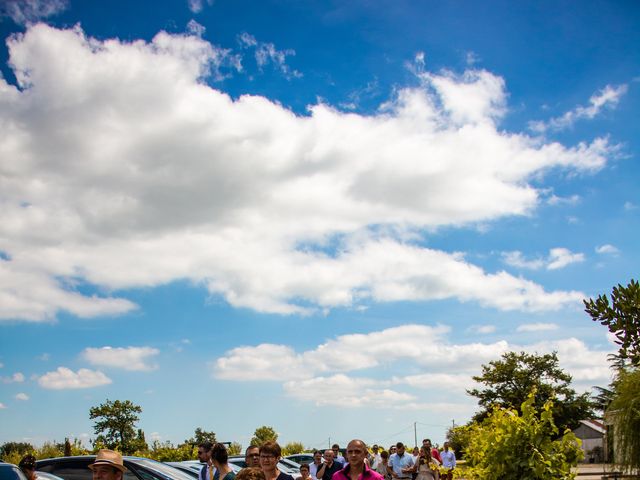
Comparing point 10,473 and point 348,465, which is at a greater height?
point 348,465

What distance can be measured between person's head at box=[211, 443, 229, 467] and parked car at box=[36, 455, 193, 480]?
14.2ft

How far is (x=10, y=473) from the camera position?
8.88 meters

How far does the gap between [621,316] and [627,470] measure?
6.19 metres

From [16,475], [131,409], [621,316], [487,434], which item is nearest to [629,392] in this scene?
[487,434]

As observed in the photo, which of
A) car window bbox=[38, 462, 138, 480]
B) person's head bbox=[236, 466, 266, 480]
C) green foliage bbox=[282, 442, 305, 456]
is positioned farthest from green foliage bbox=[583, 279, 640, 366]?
green foliage bbox=[282, 442, 305, 456]

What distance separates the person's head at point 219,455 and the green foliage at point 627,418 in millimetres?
4309

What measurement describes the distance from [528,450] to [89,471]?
7.81 metres

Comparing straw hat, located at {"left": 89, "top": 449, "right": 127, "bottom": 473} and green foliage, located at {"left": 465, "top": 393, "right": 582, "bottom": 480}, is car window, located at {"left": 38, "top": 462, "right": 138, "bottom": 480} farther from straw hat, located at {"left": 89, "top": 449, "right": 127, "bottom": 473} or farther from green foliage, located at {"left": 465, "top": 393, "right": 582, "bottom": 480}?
straw hat, located at {"left": 89, "top": 449, "right": 127, "bottom": 473}

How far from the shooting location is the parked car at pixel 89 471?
11203 millimetres

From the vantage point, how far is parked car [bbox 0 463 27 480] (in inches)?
344

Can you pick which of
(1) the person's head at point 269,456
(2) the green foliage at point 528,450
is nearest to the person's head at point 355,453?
(1) the person's head at point 269,456

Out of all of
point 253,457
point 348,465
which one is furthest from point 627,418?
point 253,457

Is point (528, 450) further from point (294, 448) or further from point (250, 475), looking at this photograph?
point (294, 448)

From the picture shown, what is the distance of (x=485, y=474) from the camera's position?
317 inches
